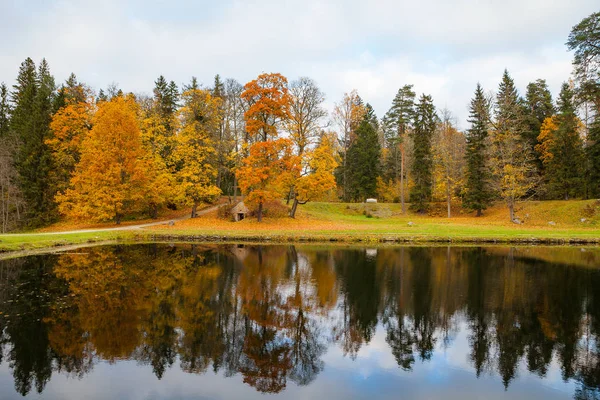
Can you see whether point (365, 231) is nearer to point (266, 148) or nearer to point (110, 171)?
point (266, 148)

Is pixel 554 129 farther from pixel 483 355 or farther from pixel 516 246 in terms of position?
pixel 483 355

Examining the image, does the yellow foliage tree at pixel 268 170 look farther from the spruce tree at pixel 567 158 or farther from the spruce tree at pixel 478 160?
the spruce tree at pixel 567 158

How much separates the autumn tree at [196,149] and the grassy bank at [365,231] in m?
2.69

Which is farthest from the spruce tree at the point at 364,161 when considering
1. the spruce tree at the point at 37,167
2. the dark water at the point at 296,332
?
the spruce tree at the point at 37,167

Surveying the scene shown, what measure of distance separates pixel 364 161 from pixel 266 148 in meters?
Answer: 20.1

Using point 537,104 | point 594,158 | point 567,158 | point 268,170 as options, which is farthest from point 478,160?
point 268,170

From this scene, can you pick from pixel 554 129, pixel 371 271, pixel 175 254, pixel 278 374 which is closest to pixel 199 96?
pixel 175 254

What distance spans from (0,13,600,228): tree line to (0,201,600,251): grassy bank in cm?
208

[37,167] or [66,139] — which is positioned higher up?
[66,139]

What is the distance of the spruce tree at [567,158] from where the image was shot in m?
37.6

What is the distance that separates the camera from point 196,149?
34188mm

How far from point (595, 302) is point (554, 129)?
36978mm

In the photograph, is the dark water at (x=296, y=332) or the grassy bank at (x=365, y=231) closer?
the dark water at (x=296, y=332)

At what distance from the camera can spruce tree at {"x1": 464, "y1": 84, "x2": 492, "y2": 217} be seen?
41.2m
